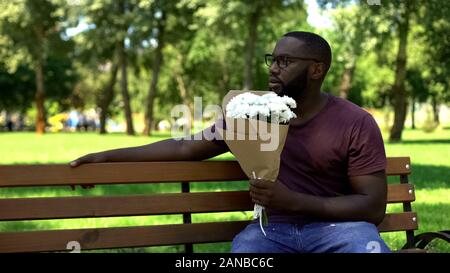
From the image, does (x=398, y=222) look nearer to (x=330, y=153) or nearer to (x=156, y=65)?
(x=330, y=153)

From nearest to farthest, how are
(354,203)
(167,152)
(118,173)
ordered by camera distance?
(354,203) → (118,173) → (167,152)

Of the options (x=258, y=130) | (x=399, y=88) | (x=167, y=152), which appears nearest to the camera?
(x=258, y=130)

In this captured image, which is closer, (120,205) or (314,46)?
(314,46)

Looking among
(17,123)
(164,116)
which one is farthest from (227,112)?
(17,123)

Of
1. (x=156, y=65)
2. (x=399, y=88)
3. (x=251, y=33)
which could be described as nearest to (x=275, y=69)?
(x=251, y=33)

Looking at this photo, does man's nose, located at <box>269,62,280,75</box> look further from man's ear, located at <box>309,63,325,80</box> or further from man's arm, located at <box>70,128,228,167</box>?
man's arm, located at <box>70,128,228,167</box>

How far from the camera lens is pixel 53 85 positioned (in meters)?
65.5

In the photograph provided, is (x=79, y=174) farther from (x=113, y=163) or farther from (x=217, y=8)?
(x=217, y=8)

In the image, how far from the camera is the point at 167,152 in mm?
3832

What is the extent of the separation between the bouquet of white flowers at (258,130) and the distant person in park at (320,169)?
0.70 ft

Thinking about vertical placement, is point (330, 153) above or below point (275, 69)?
below

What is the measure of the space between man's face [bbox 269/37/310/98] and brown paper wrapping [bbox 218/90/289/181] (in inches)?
13.5

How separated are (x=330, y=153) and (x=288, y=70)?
440 millimetres

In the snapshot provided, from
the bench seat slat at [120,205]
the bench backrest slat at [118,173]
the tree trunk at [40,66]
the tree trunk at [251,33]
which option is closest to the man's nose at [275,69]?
the bench backrest slat at [118,173]
